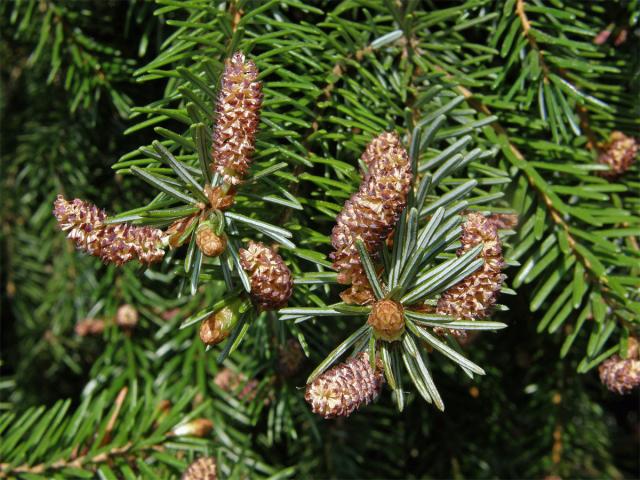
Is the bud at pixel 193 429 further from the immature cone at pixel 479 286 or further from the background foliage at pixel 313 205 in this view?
the immature cone at pixel 479 286

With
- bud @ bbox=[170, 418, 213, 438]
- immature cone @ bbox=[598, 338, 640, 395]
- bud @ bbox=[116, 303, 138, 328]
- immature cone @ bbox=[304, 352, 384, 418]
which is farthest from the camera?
bud @ bbox=[116, 303, 138, 328]

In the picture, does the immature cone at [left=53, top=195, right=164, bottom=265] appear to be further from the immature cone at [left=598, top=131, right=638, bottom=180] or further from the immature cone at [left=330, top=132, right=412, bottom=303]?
the immature cone at [left=598, top=131, right=638, bottom=180]

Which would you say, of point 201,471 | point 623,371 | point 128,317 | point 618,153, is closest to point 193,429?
point 201,471

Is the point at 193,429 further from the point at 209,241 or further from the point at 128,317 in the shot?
the point at 209,241

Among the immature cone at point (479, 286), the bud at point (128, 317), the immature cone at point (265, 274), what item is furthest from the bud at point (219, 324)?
the bud at point (128, 317)

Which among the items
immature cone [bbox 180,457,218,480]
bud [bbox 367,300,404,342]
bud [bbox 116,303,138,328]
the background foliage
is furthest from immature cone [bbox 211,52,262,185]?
bud [bbox 116,303,138,328]
